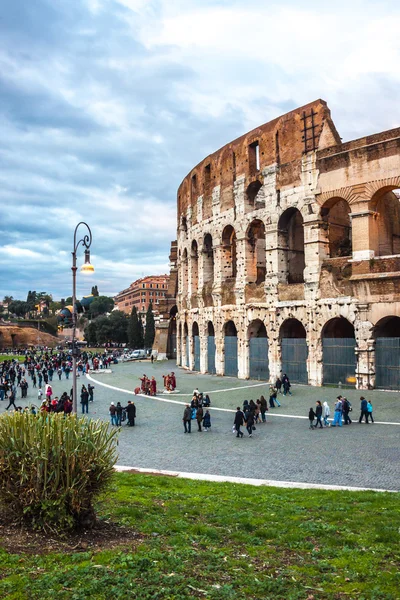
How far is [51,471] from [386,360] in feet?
72.8

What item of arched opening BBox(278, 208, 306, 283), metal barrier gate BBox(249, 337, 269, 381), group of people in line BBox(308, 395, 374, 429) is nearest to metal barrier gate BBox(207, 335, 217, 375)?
metal barrier gate BBox(249, 337, 269, 381)

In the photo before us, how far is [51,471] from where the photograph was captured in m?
7.10

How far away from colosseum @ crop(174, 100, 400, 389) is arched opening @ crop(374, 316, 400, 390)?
0.17 ft

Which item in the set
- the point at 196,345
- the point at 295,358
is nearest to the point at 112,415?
the point at 295,358

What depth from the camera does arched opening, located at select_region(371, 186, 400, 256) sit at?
89.1 feet

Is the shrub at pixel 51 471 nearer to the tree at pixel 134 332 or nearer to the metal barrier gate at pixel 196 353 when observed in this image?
the metal barrier gate at pixel 196 353

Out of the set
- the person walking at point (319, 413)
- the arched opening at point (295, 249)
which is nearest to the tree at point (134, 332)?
the arched opening at point (295, 249)

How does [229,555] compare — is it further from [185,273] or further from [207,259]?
[185,273]

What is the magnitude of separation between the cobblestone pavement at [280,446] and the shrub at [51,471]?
6.00 meters

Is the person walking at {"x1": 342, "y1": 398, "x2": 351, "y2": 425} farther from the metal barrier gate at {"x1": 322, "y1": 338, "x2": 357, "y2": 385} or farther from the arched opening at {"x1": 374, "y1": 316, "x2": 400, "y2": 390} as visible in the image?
the metal barrier gate at {"x1": 322, "y1": 338, "x2": 357, "y2": 385}

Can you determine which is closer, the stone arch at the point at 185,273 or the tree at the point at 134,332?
the stone arch at the point at 185,273

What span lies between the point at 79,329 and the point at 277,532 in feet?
423

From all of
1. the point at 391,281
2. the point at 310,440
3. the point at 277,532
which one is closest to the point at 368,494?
the point at 277,532

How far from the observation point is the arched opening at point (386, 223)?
89.1 feet
